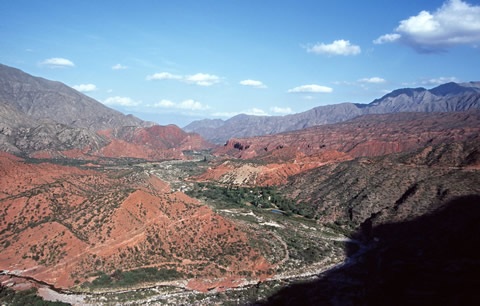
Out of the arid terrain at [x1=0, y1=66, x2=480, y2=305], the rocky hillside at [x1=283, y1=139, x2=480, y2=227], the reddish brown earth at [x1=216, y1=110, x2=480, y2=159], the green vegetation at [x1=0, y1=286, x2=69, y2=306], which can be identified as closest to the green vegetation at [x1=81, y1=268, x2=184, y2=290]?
the arid terrain at [x1=0, y1=66, x2=480, y2=305]

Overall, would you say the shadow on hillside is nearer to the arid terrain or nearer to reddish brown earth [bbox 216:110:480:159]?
the arid terrain

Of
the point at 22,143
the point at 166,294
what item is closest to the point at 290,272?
the point at 166,294

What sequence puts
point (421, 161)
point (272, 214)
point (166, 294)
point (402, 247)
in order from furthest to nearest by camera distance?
point (421, 161)
point (272, 214)
point (402, 247)
point (166, 294)

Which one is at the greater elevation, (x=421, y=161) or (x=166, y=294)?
(x=421, y=161)

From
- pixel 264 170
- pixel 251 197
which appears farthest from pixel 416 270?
pixel 264 170

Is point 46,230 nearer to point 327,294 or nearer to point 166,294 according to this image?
point 166,294

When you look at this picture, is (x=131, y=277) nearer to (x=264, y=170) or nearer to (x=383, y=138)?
(x=264, y=170)
